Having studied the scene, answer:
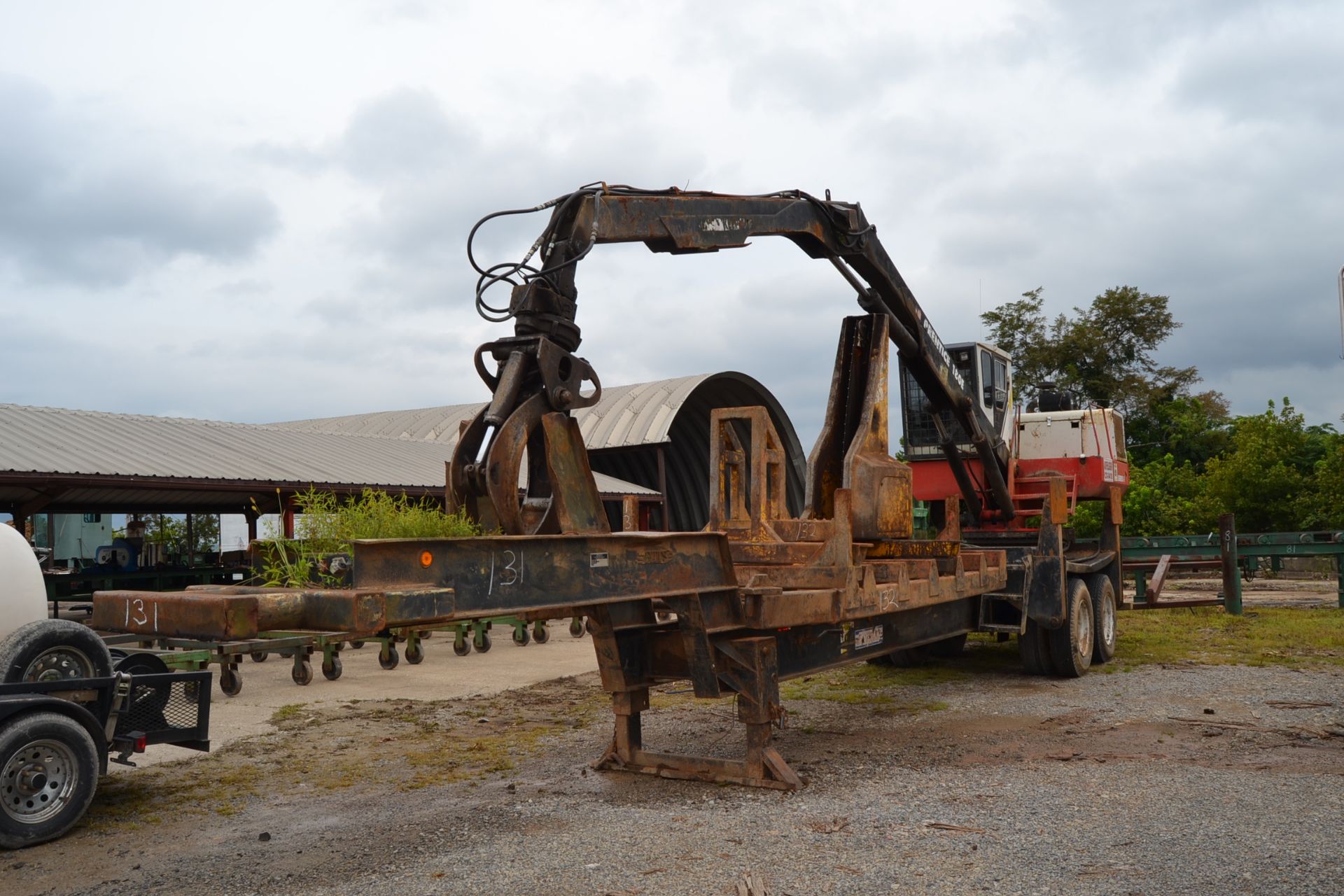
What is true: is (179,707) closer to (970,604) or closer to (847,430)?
(847,430)

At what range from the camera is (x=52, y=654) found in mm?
6750

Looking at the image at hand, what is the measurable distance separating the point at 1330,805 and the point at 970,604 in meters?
4.70

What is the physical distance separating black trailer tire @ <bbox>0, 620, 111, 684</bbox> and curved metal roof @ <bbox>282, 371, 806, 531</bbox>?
1929 cm

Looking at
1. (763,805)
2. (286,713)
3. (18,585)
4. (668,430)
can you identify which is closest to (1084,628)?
(763,805)

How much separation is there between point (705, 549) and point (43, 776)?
155 inches

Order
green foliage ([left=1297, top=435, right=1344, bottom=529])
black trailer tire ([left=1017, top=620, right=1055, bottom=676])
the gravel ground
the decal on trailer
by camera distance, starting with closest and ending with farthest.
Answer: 1. the gravel ground
2. the decal on trailer
3. black trailer tire ([left=1017, top=620, right=1055, bottom=676])
4. green foliage ([left=1297, top=435, right=1344, bottom=529])

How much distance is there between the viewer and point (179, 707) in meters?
7.17

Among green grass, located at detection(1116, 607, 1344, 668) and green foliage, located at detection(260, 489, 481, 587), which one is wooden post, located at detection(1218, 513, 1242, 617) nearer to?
green grass, located at detection(1116, 607, 1344, 668)

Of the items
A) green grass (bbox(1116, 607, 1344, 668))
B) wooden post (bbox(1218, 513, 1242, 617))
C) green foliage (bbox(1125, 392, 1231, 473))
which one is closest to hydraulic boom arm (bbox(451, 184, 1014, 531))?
green grass (bbox(1116, 607, 1344, 668))

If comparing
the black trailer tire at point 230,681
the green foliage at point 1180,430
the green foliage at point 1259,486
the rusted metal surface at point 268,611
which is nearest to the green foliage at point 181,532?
the black trailer tire at point 230,681

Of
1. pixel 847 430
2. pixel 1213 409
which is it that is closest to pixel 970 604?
pixel 847 430

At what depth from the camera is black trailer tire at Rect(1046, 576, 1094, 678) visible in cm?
1133

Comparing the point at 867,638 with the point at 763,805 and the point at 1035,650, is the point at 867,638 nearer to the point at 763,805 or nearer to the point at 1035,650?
the point at 763,805

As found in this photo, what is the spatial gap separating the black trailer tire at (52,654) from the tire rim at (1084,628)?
9.06 meters
